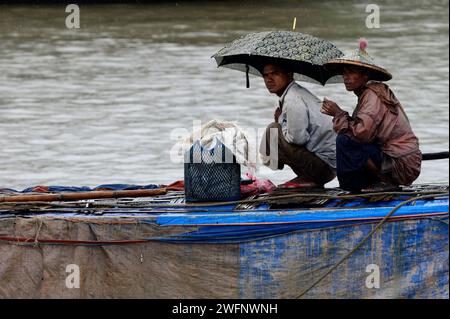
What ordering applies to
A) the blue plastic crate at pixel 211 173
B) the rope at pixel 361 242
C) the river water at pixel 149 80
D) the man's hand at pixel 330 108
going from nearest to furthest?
the rope at pixel 361 242 → the man's hand at pixel 330 108 → the blue plastic crate at pixel 211 173 → the river water at pixel 149 80

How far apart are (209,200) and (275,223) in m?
0.46

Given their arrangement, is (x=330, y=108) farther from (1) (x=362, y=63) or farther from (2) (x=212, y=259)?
(2) (x=212, y=259)

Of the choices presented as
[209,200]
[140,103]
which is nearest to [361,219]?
[209,200]

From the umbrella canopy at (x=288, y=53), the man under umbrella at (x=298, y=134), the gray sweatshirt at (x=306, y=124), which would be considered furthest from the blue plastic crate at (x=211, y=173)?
the umbrella canopy at (x=288, y=53)

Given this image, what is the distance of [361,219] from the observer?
5168 millimetres

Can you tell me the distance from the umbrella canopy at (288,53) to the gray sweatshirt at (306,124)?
16cm

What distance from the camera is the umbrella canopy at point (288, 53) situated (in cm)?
551

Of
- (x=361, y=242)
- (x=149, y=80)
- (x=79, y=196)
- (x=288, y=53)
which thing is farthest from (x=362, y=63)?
(x=149, y=80)

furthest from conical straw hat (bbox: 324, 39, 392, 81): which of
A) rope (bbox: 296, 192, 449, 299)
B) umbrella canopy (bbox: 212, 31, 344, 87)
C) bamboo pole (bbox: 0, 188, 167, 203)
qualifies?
bamboo pole (bbox: 0, 188, 167, 203)

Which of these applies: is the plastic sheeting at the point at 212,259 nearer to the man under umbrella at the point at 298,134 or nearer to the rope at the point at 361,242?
the rope at the point at 361,242

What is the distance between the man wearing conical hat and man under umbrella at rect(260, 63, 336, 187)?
19 centimetres

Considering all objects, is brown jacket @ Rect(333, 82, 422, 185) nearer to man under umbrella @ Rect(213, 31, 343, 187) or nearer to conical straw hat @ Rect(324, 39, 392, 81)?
conical straw hat @ Rect(324, 39, 392, 81)

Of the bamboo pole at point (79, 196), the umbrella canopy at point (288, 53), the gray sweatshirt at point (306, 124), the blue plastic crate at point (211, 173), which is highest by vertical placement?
the umbrella canopy at point (288, 53)

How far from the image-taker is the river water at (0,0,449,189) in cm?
918
